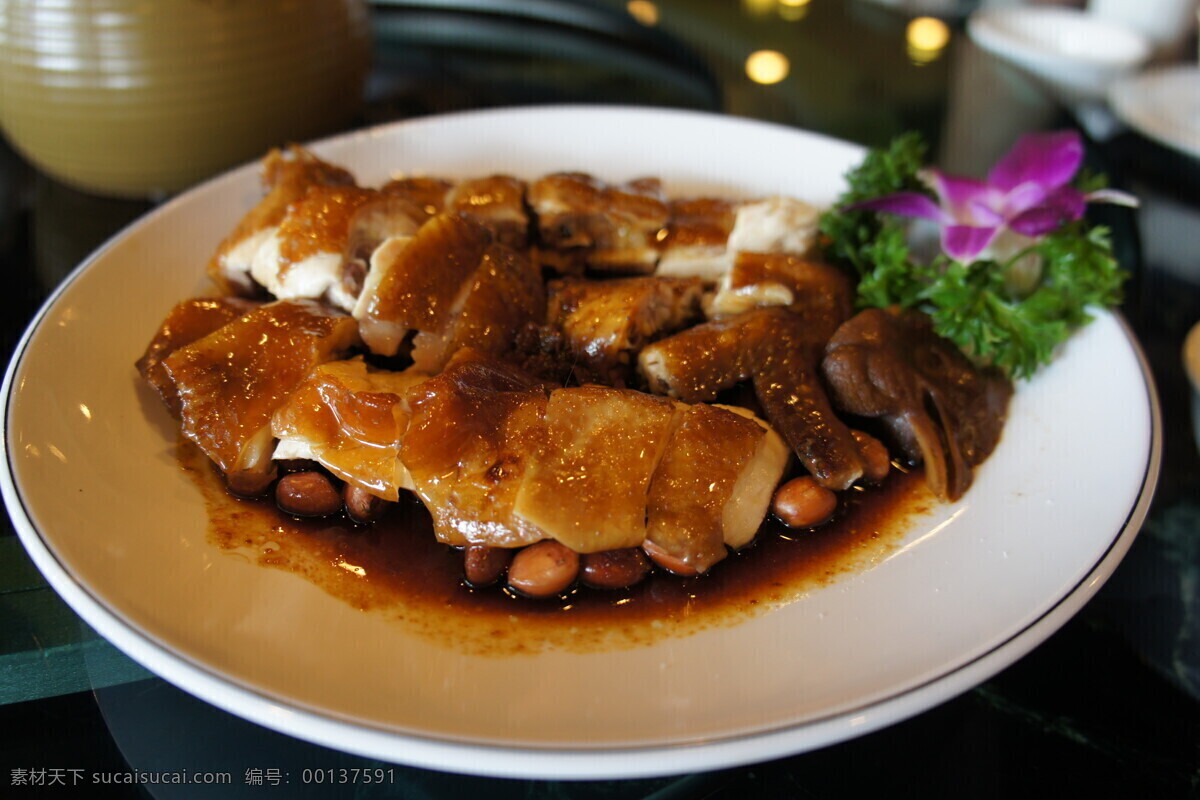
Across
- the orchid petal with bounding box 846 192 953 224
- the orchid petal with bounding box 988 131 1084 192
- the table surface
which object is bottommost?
the table surface

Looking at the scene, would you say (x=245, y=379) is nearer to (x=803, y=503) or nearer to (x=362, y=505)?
(x=362, y=505)

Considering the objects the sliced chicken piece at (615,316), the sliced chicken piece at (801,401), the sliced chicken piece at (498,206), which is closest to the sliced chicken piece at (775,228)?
the sliced chicken piece at (615,316)

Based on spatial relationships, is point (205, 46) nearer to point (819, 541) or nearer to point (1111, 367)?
point (819, 541)

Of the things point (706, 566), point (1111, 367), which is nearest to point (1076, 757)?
point (706, 566)

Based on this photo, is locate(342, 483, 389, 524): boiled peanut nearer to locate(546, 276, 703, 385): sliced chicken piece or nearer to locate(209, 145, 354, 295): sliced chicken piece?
locate(546, 276, 703, 385): sliced chicken piece

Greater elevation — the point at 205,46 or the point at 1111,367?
the point at 205,46

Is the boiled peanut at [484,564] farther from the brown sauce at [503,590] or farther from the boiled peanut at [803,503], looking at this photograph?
the boiled peanut at [803,503]

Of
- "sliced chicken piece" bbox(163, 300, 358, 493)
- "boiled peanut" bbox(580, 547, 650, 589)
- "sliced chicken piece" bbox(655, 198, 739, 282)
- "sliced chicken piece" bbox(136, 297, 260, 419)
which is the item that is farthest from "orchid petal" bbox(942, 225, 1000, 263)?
"sliced chicken piece" bbox(136, 297, 260, 419)
